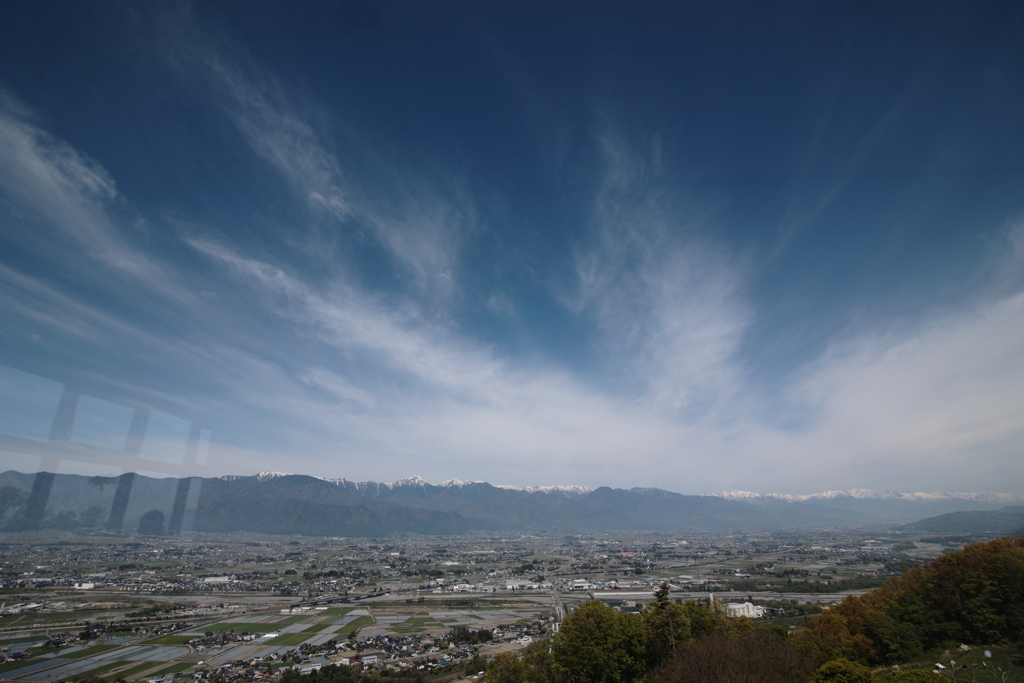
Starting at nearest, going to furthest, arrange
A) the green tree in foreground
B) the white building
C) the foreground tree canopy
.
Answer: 1. the foreground tree canopy
2. the green tree in foreground
3. the white building

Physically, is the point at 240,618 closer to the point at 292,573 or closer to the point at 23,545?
the point at 23,545

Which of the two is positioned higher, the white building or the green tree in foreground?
the green tree in foreground

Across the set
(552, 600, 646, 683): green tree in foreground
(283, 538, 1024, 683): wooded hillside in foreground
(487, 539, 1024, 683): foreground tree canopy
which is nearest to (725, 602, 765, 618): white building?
(283, 538, 1024, 683): wooded hillside in foreground

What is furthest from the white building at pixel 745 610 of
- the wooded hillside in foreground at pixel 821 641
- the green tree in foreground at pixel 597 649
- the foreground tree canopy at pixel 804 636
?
the green tree in foreground at pixel 597 649

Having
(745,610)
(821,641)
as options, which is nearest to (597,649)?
(821,641)

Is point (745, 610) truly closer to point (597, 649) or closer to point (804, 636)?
point (804, 636)

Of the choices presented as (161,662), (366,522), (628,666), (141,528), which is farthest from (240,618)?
(366,522)

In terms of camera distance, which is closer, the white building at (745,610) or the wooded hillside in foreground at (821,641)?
the wooded hillside in foreground at (821,641)

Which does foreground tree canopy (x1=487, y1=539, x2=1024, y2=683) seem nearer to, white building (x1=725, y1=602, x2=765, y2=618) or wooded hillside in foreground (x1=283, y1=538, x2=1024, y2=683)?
wooded hillside in foreground (x1=283, y1=538, x2=1024, y2=683)

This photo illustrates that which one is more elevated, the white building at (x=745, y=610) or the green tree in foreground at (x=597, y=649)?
the green tree in foreground at (x=597, y=649)

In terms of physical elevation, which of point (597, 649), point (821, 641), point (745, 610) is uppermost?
point (597, 649)

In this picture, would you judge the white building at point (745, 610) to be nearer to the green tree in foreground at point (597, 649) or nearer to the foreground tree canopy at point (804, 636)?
the foreground tree canopy at point (804, 636)
